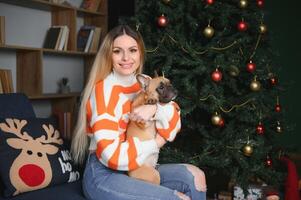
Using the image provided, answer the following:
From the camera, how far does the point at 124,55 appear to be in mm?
1707

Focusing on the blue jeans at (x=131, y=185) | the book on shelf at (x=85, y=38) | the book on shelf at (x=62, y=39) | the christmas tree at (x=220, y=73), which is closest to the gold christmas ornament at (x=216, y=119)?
the christmas tree at (x=220, y=73)

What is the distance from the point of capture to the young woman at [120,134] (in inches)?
59.7

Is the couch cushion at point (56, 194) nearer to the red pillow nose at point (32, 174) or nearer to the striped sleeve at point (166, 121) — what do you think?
the red pillow nose at point (32, 174)

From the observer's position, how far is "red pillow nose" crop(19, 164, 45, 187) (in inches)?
65.5

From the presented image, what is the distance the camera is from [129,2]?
3885mm

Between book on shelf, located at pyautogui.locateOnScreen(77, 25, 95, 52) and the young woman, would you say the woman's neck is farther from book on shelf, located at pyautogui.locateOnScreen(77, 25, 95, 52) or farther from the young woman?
book on shelf, located at pyautogui.locateOnScreen(77, 25, 95, 52)

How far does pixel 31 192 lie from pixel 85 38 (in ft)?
7.97

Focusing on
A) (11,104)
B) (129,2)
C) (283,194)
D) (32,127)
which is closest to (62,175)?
(32,127)

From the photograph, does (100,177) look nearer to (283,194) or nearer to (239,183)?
(239,183)

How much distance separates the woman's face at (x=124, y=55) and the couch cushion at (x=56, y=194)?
0.60 meters

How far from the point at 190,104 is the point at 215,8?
697 millimetres

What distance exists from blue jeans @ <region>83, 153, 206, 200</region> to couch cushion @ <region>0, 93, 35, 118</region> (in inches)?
20.2

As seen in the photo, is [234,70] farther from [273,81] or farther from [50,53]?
[50,53]

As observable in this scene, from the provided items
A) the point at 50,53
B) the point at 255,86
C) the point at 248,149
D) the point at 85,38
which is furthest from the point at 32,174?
the point at 85,38
